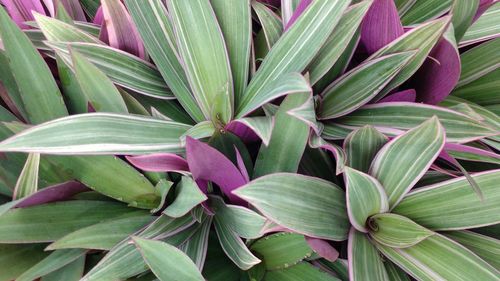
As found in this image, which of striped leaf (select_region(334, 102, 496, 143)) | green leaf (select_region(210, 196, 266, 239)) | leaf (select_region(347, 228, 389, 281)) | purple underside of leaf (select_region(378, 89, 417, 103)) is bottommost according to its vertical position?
leaf (select_region(347, 228, 389, 281))

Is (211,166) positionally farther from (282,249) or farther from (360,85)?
(360,85)

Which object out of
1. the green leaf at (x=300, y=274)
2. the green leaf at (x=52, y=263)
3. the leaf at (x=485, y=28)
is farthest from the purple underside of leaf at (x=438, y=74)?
the green leaf at (x=52, y=263)

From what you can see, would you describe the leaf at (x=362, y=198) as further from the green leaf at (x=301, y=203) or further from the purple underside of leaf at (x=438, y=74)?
the purple underside of leaf at (x=438, y=74)

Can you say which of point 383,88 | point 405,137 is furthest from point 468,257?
point 383,88

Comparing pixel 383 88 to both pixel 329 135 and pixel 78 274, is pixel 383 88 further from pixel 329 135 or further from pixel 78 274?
pixel 78 274

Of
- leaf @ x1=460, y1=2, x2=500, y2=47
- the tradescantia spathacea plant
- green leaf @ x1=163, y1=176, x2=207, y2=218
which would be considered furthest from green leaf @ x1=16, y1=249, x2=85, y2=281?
leaf @ x1=460, y1=2, x2=500, y2=47

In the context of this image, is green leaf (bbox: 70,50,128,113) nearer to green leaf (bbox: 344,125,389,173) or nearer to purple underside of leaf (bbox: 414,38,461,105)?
green leaf (bbox: 344,125,389,173)

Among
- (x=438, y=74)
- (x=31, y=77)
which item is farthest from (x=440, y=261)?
(x=31, y=77)
